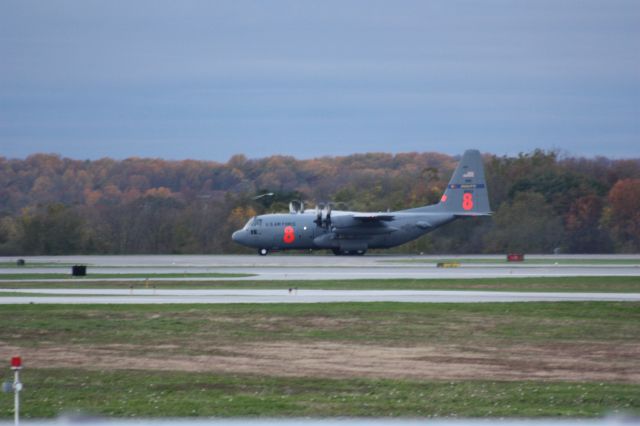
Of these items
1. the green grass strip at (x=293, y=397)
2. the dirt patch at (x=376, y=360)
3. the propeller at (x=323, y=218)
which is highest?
the propeller at (x=323, y=218)

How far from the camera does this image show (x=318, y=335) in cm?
2275

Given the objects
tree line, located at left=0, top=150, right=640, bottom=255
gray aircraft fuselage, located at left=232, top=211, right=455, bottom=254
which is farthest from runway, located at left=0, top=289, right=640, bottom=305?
tree line, located at left=0, top=150, right=640, bottom=255

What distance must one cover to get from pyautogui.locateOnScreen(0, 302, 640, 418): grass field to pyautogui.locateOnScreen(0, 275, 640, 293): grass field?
664cm

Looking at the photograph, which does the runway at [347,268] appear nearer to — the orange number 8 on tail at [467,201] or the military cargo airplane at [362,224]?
the military cargo airplane at [362,224]

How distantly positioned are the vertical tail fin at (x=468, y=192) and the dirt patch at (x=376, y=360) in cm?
4356

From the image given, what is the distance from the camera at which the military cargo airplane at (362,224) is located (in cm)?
6356

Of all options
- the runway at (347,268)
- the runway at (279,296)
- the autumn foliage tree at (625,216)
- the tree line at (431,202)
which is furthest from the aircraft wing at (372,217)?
the runway at (279,296)

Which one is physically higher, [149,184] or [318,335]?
[149,184]

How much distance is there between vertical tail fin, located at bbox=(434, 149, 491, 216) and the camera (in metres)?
64.6

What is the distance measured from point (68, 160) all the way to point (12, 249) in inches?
3669

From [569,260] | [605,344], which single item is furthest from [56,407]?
[569,260]

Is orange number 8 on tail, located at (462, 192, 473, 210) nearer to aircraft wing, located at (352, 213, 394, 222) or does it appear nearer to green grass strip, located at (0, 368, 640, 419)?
aircraft wing, located at (352, 213, 394, 222)

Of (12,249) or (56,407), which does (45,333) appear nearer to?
(56,407)

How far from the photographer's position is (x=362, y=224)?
210 feet
